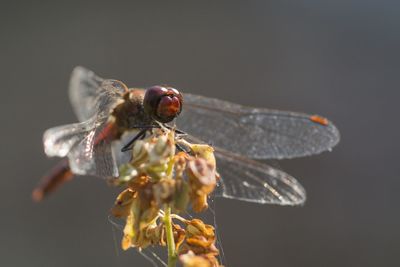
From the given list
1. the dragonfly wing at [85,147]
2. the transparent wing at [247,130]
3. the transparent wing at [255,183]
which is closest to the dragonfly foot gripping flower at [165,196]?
the dragonfly wing at [85,147]

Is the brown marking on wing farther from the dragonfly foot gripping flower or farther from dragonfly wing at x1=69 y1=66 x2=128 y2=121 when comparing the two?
the dragonfly foot gripping flower

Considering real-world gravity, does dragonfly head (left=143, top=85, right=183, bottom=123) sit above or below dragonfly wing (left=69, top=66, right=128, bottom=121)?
above

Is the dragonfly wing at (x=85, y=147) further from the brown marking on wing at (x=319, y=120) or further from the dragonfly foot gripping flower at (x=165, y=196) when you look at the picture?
the brown marking on wing at (x=319, y=120)

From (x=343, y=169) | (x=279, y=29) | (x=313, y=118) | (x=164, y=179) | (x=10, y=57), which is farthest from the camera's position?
(x=279, y=29)

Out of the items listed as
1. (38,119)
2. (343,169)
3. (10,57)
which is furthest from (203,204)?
(10,57)

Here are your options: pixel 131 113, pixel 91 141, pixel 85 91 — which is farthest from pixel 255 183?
pixel 85 91

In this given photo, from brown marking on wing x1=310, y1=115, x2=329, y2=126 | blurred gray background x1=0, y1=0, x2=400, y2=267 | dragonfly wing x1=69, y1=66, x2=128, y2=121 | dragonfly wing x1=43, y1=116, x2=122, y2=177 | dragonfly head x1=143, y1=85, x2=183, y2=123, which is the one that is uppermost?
dragonfly head x1=143, y1=85, x2=183, y2=123

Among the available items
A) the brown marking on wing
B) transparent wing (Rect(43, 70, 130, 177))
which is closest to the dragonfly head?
transparent wing (Rect(43, 70, 130, 177))

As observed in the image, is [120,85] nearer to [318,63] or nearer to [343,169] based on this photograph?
[343,169]
